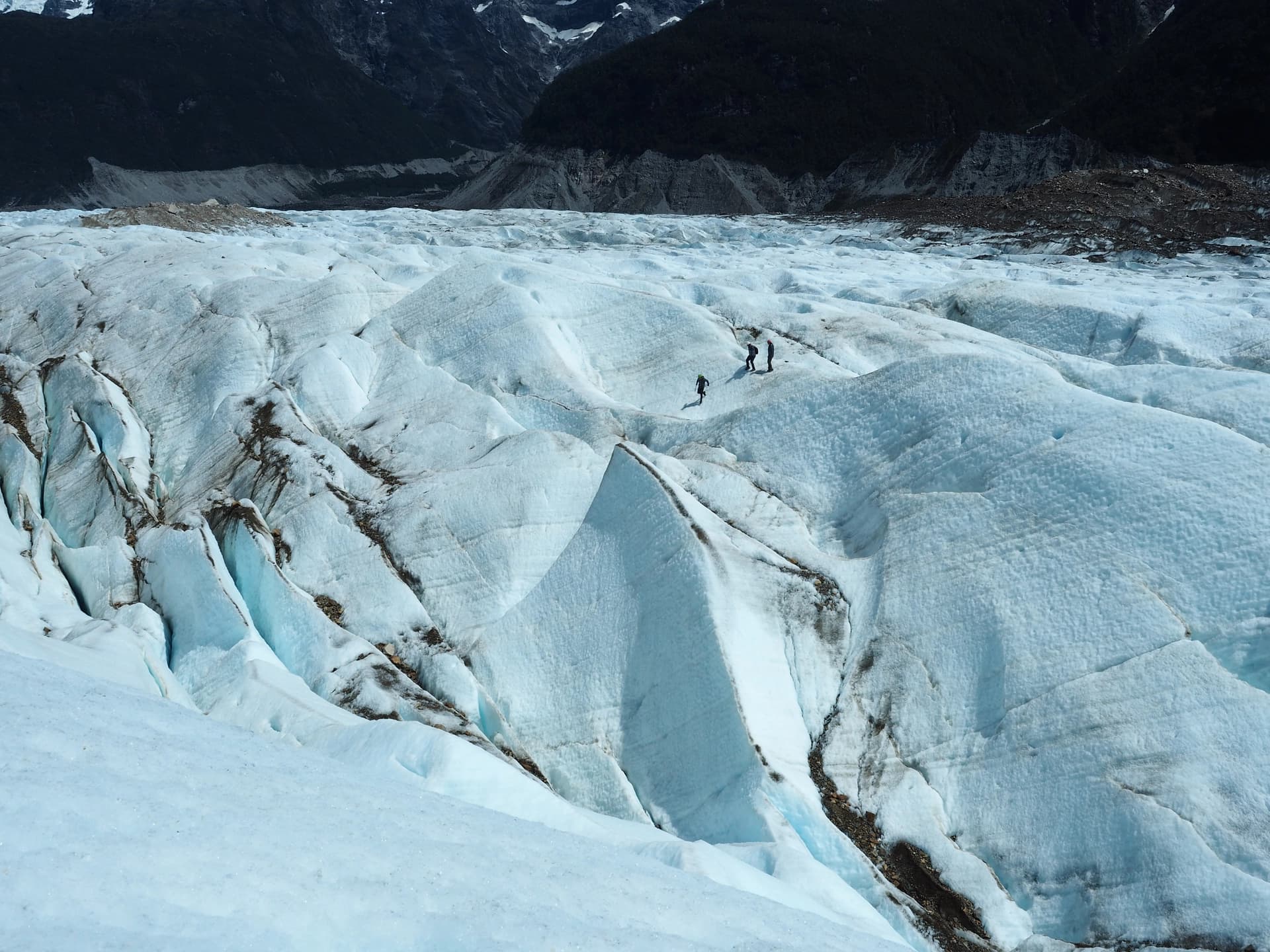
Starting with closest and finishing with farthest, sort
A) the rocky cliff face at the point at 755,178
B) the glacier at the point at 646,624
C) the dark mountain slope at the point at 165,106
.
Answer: the glacier at the point at 646,624
the rocky cliff face at the point at 755,178
the dark mountain slope at the point at 165,106

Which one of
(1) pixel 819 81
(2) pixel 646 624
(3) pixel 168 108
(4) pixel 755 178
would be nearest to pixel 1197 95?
(4) pixel 755 178

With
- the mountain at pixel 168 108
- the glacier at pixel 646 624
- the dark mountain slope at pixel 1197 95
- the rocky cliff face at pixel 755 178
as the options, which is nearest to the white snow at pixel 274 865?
the glacier at pixel 646 624

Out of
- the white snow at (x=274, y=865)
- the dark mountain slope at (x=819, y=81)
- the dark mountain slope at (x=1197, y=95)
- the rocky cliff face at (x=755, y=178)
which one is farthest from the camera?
the dark mountain slope at (x=819, y=81)

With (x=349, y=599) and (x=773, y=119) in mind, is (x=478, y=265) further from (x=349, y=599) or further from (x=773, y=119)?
(x=773, y=119)

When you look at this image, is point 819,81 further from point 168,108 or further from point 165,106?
point 165,106

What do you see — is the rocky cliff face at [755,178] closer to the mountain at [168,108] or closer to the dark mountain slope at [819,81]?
the dark mountain slope at [819,81]

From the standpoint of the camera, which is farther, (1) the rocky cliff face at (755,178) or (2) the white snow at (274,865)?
(1) the rocky cliff face at (755,178)

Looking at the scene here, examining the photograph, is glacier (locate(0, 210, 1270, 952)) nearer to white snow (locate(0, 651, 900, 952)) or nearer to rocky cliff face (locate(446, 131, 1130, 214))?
white snow (locate(0, 651, 900, 952))
